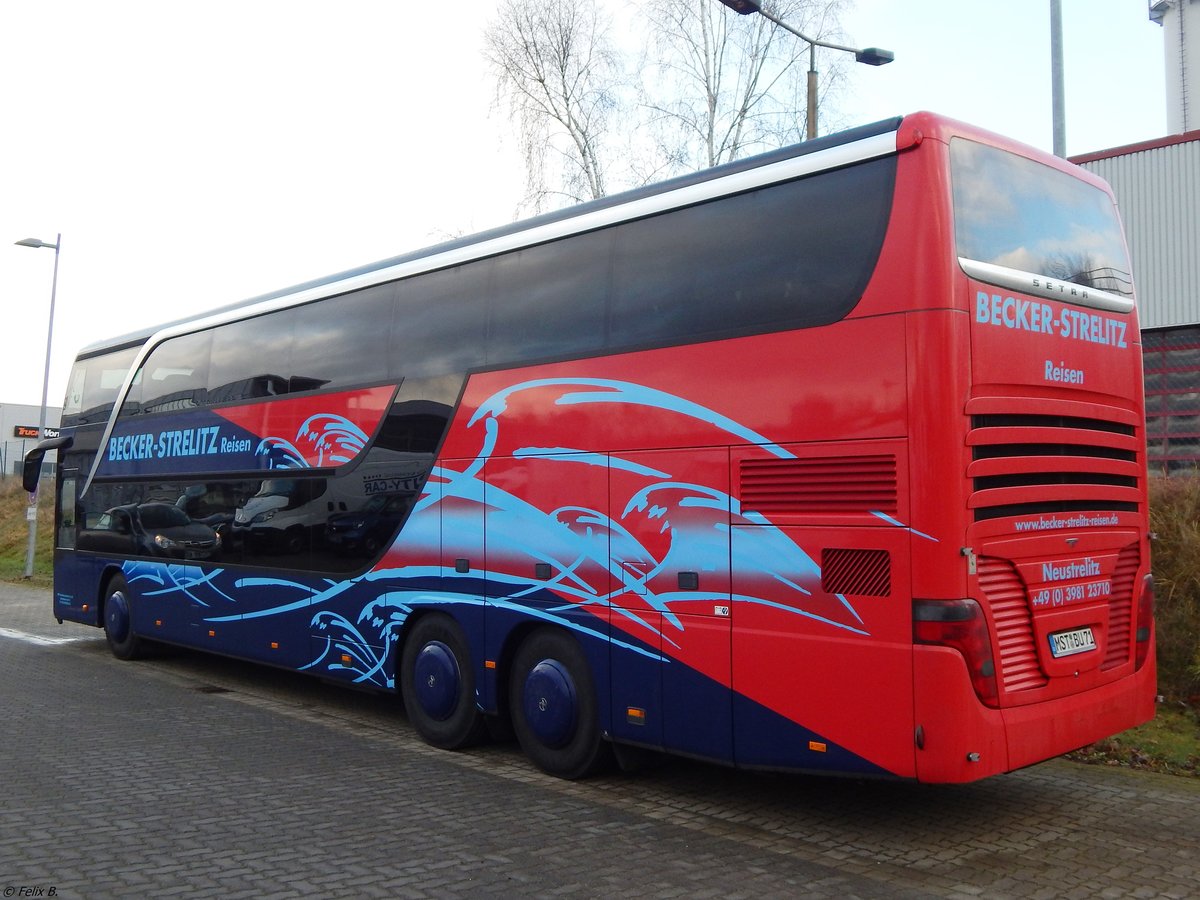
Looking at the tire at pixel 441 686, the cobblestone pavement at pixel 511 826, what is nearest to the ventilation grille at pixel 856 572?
the cobblestone pavement at pixel 511 826

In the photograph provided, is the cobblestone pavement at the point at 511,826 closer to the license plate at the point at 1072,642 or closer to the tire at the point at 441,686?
the tire at the point at 441,686

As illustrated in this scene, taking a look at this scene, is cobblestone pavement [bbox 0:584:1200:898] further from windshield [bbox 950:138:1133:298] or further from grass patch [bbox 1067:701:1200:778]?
windshield [bbox 950:138:1133:298]

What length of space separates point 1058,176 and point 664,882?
4.83m

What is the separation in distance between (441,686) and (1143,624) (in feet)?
16.7

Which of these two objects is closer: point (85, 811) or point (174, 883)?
point (174, 883)

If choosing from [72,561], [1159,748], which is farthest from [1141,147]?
[72,561]

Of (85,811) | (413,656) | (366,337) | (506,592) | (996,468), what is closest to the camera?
(996,468)

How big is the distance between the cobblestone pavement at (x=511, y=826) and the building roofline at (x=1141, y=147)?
16204mm

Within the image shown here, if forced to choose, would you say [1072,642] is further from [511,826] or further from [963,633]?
[511,826]

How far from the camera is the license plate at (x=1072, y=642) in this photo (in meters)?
6.30

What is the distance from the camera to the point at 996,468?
19.7 ft

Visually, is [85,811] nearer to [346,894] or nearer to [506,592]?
[346,894]

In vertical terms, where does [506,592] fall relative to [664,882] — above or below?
above

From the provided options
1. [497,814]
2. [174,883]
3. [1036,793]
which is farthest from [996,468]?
[174,883]
